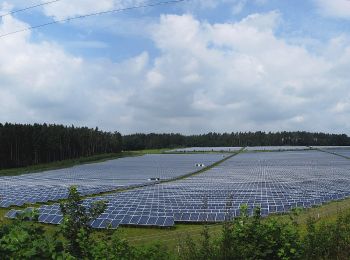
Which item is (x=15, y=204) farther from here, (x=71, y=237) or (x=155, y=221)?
(x=71, y=237)

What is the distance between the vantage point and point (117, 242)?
5.59 metres

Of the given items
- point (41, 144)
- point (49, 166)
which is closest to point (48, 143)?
point (41, 144)

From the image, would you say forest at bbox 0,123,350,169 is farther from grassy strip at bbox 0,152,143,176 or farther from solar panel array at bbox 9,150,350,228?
solar panel array at bbox 9,150,350,228

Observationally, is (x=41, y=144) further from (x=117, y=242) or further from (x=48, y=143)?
(x=117, y=242)

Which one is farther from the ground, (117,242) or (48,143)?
(48,143)

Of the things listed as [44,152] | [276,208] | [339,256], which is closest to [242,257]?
[339,256]

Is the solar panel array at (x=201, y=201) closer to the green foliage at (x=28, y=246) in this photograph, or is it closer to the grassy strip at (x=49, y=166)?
the green foliage at (x=28, y=246)

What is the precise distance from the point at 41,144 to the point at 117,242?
90584 mm

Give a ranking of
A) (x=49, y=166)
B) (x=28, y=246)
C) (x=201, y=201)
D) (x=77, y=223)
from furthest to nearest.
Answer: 1. (x=49, y=166)
2. (x=201, y=201)
3. (x=77, y=223)
4. (x=28, y=246)

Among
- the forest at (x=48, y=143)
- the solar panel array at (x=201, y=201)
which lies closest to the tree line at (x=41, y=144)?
the forest at (x=48, y=143)

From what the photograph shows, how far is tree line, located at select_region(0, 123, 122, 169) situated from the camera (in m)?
84.5

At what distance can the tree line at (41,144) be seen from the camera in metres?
84.5

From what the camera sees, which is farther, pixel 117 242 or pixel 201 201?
pixel 201 201

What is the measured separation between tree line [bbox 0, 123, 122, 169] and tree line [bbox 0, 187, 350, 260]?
81597 millimetres
